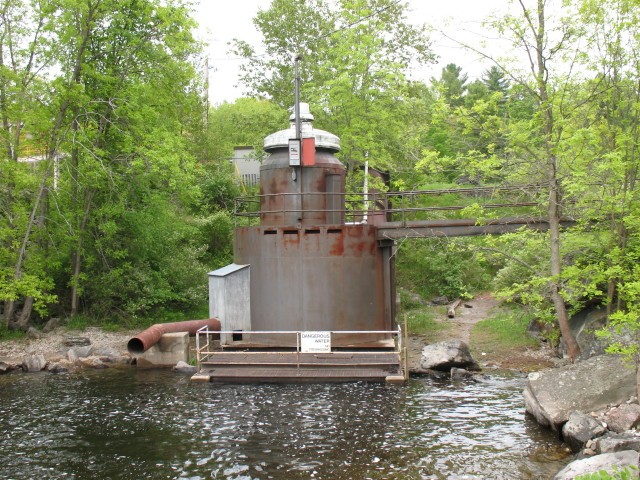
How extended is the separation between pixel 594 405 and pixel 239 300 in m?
11.0

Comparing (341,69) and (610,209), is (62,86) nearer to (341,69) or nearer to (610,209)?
(341,69)

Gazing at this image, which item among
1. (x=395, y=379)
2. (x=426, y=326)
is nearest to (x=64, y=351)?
(x=395, y=379)

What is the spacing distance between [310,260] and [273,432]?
7.47m

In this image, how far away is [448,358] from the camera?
17.6 meters

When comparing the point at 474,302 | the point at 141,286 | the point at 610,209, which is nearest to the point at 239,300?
the point at 141,286

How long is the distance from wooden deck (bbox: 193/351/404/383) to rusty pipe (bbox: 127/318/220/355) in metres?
1.56

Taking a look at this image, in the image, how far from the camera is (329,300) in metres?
19.5

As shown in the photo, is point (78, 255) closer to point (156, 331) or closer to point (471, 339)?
point (156, 331)

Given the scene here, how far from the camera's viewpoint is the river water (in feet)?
35.7

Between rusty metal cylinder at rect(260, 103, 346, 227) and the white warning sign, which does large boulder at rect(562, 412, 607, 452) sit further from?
rusty metal cylinder at rect(260, 103, 346, 227)

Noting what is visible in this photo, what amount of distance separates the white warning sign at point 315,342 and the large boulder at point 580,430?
22.8 ft

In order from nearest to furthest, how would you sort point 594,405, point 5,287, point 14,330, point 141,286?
1. point 594,405
2. point 5,287
3. point 14,330
4. point 141,286

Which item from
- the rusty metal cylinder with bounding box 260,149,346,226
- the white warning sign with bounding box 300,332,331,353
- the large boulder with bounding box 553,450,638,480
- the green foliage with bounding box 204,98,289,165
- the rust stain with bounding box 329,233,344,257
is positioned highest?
the green foliage with bounding box 204,98,289,165

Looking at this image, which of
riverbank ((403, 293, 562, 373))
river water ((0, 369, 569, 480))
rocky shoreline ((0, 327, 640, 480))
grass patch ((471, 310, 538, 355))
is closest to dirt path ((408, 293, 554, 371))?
riverbank ((403, 293, 562, 373))
